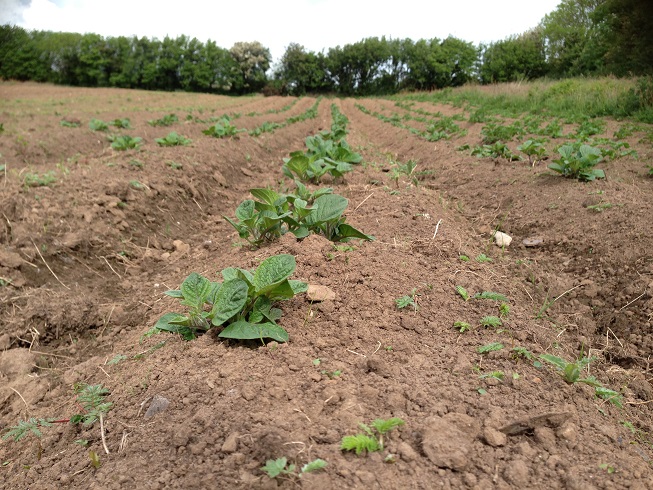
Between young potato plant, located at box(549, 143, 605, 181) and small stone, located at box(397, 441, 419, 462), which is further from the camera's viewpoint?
young potato plant, located at box(549, 143, 605, 181)

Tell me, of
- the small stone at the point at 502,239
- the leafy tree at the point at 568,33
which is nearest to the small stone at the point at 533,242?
the small stone at the point at 502,239

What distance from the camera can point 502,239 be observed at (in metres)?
3.98

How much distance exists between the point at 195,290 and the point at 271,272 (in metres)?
0.38

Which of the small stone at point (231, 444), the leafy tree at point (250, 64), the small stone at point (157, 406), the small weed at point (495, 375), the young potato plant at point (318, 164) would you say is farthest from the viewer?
the leafy tree at point (250, 64)

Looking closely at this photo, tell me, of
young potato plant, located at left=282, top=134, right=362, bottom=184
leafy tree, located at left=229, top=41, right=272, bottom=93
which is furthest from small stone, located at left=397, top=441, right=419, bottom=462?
leafy tree, located at left=229, top=41, right=272, bottom=93

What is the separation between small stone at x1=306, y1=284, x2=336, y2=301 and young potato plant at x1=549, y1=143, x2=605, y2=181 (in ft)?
12.0

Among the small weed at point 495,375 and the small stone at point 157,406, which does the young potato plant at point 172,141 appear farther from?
the small weed at point 495,375

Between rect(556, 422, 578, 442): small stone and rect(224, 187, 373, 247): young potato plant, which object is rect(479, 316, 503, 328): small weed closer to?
rect(556, 422, 578, 442): small stone

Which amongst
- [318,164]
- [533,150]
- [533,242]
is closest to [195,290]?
[533,242]

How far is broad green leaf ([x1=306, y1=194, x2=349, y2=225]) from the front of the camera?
3.06 m

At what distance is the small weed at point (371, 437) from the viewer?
1396 millimetres

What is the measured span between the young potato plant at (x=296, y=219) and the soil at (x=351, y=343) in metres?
0.15

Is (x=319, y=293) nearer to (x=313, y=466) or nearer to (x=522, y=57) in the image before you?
(x=313, y=466)

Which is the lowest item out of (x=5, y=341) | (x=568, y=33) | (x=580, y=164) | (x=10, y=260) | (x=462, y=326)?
(x=5, y=341)
